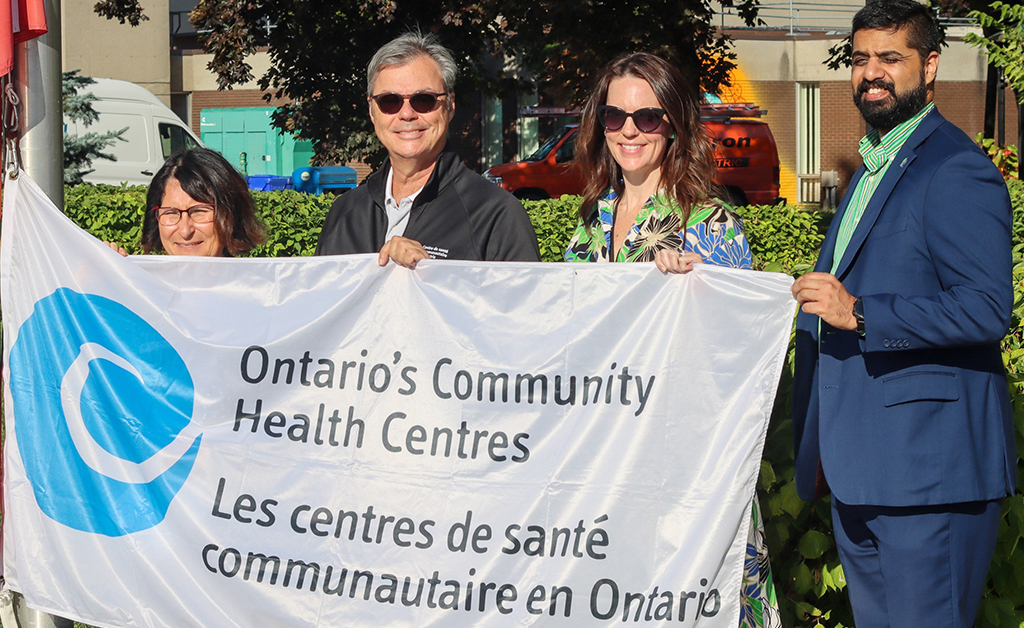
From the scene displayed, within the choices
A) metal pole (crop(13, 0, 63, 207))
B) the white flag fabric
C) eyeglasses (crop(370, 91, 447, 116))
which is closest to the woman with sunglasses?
the white flag fabric

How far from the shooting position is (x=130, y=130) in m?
17.7

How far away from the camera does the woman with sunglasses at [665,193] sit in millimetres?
3012

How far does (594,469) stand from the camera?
2.92 metres

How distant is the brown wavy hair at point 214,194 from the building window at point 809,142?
108 feet

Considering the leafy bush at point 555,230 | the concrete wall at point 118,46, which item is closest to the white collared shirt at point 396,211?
the leafy bush at point 555,230

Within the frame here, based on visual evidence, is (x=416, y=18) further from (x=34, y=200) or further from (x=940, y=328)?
(x=940, y=328)

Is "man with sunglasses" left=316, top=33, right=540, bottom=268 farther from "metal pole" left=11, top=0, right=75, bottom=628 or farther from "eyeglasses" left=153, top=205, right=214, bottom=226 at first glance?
"metal pole" left=11, top=0, right=75, bottom=628

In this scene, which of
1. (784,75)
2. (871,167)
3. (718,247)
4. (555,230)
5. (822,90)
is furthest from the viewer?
(822,90)

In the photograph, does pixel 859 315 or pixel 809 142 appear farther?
pixel 809 142

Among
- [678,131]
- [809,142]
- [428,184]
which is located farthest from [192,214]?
[809,142]

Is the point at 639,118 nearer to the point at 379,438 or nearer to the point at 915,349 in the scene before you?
the point at 915,349

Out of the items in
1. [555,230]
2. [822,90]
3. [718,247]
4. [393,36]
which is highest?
[822,90]

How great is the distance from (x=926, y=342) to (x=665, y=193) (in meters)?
0.95

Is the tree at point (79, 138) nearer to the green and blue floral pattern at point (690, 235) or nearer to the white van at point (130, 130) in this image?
the white van at point (130, 130)
